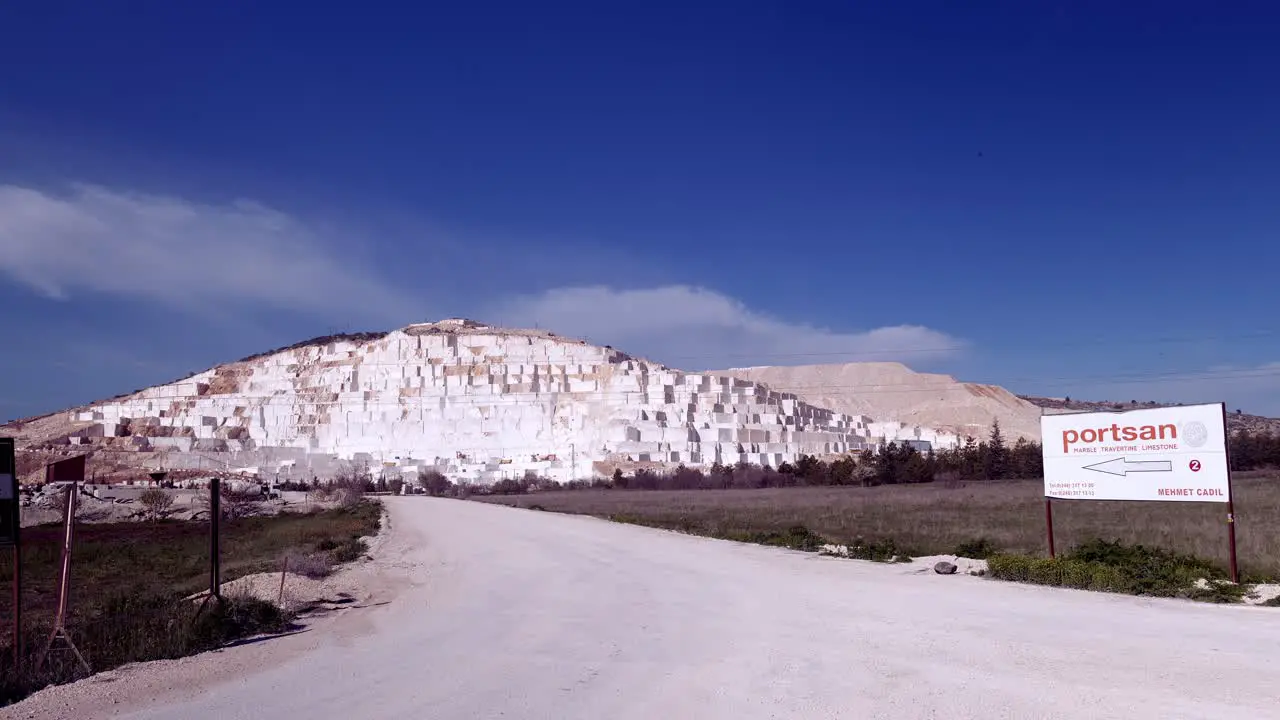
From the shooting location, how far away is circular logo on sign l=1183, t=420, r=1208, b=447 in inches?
541

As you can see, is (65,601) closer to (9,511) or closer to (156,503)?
(9,511)

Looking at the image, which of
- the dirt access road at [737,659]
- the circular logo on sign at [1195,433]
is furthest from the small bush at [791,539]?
the circular logo on sign at [1195,433]

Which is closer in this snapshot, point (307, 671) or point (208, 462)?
point (307, 671)

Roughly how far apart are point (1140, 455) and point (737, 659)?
8.96m

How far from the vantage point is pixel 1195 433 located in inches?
547

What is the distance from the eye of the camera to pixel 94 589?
18.4 metres

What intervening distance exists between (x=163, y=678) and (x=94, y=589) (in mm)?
11672

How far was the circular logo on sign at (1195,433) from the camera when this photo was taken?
13.7 m

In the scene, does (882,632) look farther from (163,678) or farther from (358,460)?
(358,460)

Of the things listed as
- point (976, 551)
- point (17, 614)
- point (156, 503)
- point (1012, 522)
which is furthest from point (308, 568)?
point (156, 503)

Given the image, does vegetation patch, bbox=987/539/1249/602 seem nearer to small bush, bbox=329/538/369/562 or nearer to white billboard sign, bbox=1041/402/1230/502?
white billboard sign, bbox=1041/402/1230/502

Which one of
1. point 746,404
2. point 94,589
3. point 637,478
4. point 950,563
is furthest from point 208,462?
point 950,563

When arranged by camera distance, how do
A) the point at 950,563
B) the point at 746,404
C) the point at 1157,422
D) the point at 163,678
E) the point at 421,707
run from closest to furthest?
the point at 421,707
the point at 163,678
the point at 1157,422
the point at 950,563
the point at 746,404

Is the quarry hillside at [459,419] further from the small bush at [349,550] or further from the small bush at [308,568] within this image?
the small bush at [308,568]
